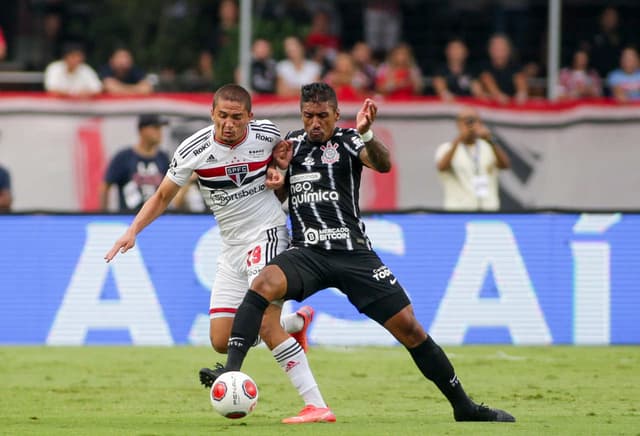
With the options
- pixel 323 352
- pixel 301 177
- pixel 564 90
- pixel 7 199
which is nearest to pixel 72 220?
pixel 7 199

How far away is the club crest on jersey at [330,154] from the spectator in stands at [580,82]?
9.61 meters

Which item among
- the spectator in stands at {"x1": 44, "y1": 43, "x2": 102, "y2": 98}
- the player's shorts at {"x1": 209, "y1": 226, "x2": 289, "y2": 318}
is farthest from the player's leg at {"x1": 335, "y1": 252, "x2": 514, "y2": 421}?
the spectator in stands at {"x1": 44, "y1": 43, "x2": 102, "y2": 98}

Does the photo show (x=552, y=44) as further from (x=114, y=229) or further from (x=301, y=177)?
(x=301, y=177)

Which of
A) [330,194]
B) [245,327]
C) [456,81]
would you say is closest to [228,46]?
[456,81]

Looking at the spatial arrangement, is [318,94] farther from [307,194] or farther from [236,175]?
[236,175]

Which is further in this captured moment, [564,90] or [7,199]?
[564,90]

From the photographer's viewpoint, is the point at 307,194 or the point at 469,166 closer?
the point at 307,194

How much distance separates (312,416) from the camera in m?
8.61

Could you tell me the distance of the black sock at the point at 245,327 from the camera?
826 centimetres

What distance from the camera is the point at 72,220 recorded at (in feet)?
45.3

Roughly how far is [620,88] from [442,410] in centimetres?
906

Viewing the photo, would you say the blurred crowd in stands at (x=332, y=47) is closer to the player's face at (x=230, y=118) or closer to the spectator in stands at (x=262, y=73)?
the spectator in stands at (x=262, y=73)

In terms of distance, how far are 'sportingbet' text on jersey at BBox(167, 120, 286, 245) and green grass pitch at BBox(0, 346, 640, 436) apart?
134 cm

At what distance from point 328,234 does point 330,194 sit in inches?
10.4
